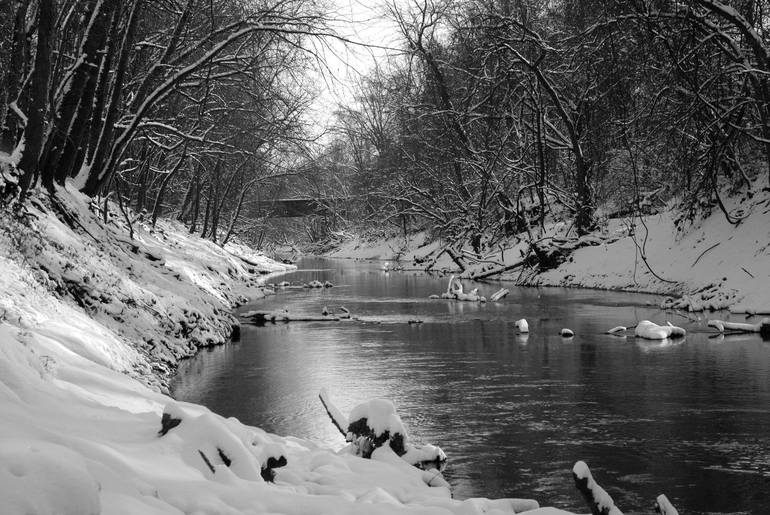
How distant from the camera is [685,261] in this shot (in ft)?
70.3

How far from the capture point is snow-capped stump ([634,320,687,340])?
14.0 m

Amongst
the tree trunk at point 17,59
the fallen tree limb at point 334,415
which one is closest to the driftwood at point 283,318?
the tree trunk at point 17,59

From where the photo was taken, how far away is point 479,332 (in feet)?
52.0

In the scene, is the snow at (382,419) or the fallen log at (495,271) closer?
the snow at (382,419)

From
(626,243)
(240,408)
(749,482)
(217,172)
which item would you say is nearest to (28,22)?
(240,408)

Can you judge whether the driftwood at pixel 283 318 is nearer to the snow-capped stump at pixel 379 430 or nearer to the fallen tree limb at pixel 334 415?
the fallen tree limb at pixel 334 415

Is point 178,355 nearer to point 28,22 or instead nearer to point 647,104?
point 28,22

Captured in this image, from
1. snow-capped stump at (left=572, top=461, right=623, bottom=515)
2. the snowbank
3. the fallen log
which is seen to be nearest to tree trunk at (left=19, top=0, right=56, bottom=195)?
the snowbank

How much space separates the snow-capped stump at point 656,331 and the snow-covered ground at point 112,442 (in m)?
8.69

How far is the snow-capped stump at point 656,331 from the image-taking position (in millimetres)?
14008

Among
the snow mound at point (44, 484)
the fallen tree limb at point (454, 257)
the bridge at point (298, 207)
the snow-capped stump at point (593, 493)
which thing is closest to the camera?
the snow mound at point (44, 484)

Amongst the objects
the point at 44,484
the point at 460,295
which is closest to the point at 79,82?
the point at 44,484

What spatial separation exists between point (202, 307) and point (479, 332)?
224 inches

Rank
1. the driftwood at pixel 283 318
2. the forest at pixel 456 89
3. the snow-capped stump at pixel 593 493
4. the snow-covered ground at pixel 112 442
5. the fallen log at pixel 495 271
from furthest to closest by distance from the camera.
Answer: the fallen log at pixel 495 271 < the driftwood at pixel 283 318 < the forest at pixel 456 89 < the snow-capped stump at pixel 593 493 < the snow-covered ground at pixel 112 442
